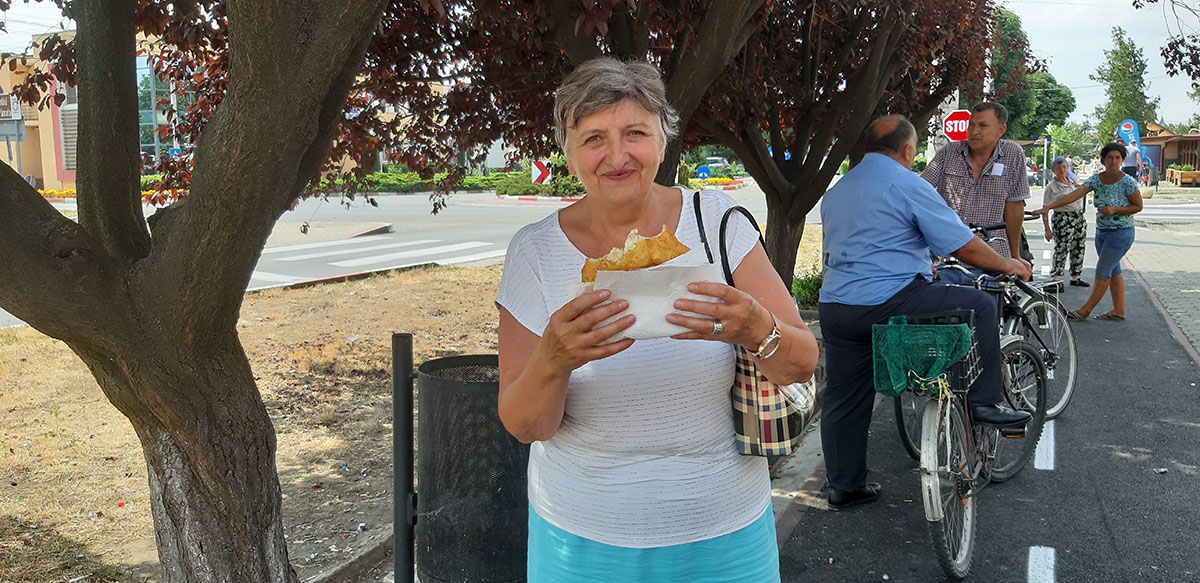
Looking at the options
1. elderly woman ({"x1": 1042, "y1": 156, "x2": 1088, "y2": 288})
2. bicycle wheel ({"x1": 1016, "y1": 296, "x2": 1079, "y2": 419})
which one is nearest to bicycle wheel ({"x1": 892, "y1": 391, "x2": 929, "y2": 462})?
bicycle wheel ({"x1": 1016, "y1": 296, "x2": 1079, "y2": 419})

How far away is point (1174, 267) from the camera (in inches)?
654

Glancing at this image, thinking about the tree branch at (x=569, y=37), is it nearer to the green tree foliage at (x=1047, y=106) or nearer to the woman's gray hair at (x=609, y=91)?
the woman's gray hair at (x=609, y=91)

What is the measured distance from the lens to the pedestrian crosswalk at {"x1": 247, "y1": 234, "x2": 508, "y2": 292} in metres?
16.0

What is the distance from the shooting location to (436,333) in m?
10.5

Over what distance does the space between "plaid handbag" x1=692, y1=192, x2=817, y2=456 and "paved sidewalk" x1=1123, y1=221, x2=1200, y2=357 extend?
8.81 meters

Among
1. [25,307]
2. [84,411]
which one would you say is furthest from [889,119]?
[84,411]

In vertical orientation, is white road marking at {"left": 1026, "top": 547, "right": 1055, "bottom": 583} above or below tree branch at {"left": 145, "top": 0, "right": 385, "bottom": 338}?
below

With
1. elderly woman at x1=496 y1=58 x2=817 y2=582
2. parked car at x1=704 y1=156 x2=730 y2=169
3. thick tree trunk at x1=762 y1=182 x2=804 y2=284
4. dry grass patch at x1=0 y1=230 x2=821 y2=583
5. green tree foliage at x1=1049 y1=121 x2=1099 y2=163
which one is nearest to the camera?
elderly woman at x1=496 y1=58 x2=817 y2=582

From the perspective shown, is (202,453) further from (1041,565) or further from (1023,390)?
(1023,390)

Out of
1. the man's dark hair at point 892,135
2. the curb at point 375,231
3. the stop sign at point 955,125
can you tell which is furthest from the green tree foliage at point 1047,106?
the man's dark hair at point 892,135

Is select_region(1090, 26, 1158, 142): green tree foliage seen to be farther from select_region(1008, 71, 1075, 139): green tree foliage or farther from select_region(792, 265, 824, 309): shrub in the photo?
select_region(792, 265, 824, 309): shrub

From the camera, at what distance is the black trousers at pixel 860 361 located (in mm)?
4668

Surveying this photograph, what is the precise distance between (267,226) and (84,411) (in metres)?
5.02

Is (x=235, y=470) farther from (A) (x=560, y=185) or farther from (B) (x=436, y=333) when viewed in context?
(A) (x=560, y=185)
